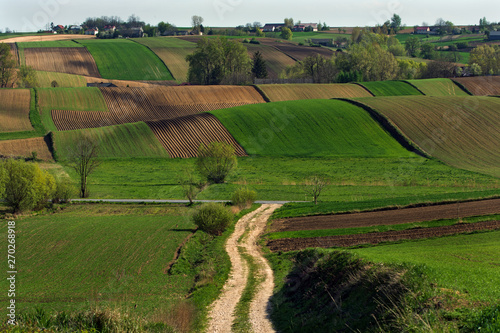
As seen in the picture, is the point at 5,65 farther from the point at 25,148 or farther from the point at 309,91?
the point at 309,91

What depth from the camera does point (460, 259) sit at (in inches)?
891

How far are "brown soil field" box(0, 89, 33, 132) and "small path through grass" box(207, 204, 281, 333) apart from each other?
60.5 meters

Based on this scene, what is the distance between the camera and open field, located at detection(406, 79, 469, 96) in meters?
123

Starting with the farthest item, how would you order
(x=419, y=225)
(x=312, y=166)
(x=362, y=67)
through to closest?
(x=362, y=67)
(x=312, y=166)
(x=419, y=225)

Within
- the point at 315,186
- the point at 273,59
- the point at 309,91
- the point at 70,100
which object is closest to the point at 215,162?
the point at 315,186

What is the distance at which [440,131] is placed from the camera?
8162 centimetres

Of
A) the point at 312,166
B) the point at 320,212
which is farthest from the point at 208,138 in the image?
the point at 320,212

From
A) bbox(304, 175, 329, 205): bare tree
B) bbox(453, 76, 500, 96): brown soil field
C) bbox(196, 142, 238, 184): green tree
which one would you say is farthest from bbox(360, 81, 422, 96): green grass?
bbox(196, 142, 238, 184): green tree

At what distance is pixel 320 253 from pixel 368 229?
11856 mm

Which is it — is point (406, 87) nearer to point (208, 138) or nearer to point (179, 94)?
point (179, 94)

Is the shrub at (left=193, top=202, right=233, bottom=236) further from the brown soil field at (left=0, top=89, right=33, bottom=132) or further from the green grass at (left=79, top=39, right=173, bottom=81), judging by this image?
the green grass at (left=79, top=39, right=173, bottom=81)

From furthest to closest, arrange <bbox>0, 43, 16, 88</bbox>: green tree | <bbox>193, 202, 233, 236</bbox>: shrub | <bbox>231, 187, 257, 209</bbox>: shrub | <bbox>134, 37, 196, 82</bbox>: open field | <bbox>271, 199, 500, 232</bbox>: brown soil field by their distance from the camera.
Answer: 1. <bbox>134, 37, 196, 82</bbox>: open field
2. <bbox>0, 43, 16, 88</bbox>: green tree
3. <bbox>231, 187, 257, 209</bbox>: shrub
4. <bbox>193, 202, 233, 236</bbox>: shrub
5. <bbox>271, 199, 500, 232</bbox>: brown soil field

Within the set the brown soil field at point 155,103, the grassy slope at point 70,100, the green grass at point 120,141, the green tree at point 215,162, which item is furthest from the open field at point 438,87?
the grassy slope at point 70,100

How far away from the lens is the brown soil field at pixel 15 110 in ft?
290
